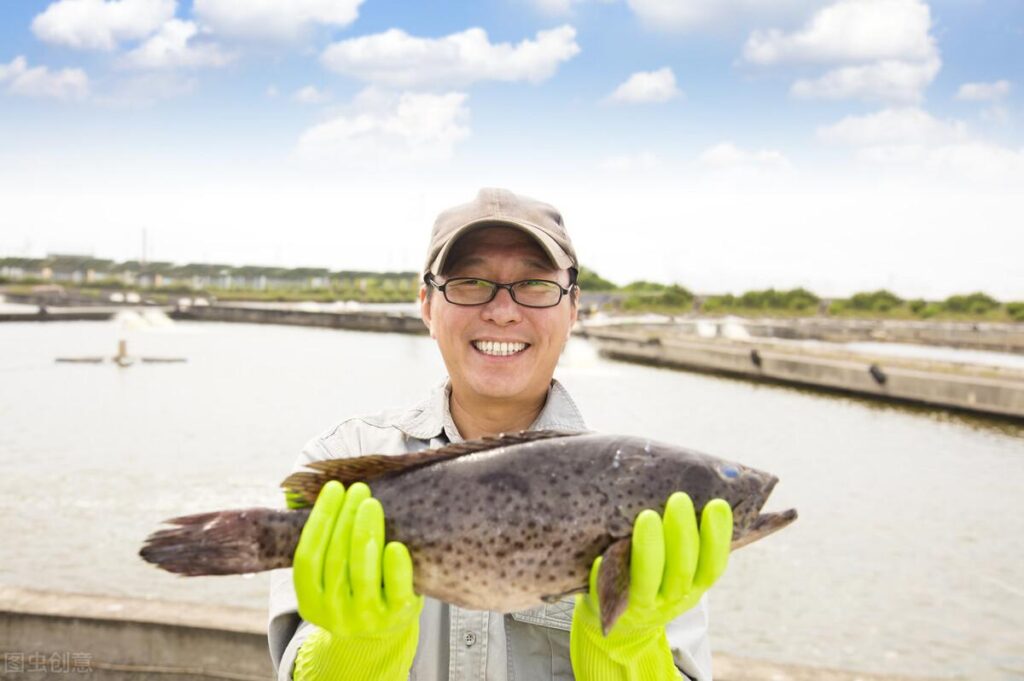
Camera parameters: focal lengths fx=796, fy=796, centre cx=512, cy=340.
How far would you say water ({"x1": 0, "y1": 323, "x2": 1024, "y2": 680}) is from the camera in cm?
939

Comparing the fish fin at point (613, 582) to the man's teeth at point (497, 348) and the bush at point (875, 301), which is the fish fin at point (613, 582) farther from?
the bush at point (875, 301)

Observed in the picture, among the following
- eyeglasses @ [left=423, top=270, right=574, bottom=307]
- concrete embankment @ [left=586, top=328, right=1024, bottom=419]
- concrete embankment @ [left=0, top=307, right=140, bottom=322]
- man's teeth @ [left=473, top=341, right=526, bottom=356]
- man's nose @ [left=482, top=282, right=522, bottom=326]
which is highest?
eyeglasses @ [left=423, top=270, right=574, bottom=307]

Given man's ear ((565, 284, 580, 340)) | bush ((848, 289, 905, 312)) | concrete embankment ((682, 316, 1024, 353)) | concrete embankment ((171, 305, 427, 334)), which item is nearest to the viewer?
man's ear ((565, 284, 580, 340))

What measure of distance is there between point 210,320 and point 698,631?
2667 inches

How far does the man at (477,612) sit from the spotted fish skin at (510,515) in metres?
0.10

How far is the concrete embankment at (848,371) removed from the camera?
84.4 ft

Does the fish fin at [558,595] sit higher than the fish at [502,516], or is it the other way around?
the fish at [502,516]

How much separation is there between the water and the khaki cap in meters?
6.90

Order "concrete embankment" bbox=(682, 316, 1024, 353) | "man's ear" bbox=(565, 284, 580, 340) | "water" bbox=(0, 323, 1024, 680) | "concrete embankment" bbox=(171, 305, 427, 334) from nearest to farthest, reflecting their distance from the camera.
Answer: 1. "man's ear" bbox=(565, 284, 580, 340)
2. "water" bbox=(0, 323, 1024, 680)
3. "concrete embankment" bbox=(682, 316, 1024, 353)
4. "concrete embankment" bbox=(171, 305, 427, 334)

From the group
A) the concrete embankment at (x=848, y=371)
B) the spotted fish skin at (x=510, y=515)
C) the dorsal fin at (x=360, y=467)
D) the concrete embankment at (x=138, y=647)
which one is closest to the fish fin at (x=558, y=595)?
the spotted fish skin at (x=510, y=515)

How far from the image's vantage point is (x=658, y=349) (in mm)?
41156

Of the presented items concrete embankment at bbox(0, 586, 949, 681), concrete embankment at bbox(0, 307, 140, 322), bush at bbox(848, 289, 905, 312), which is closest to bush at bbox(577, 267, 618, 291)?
bush at bbox(848, 289, 905, 312)

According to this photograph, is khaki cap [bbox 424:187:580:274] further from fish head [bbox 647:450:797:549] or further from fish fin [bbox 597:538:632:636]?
fish fin [bbox 597:538:632:636]

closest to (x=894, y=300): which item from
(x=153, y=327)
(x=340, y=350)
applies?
(x=340, y=350)
